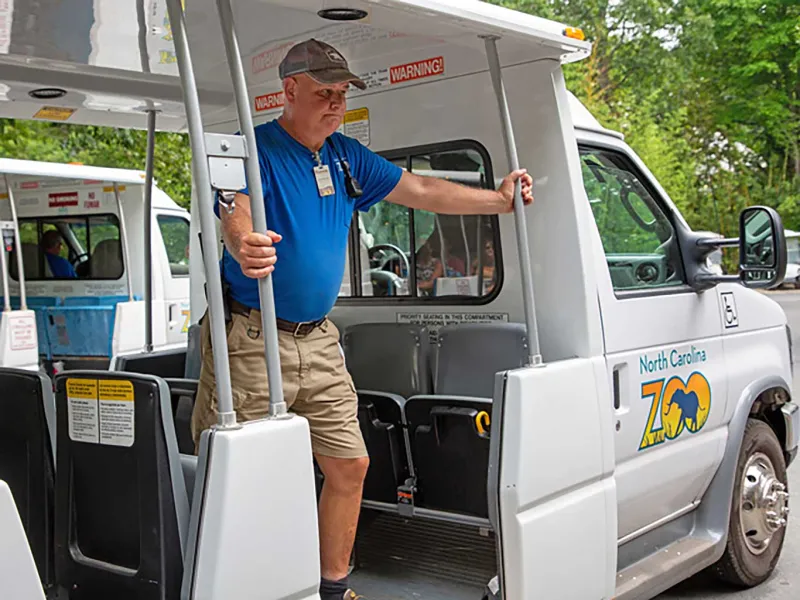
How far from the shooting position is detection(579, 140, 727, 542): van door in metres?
3.79

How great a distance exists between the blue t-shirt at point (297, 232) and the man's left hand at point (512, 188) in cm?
57

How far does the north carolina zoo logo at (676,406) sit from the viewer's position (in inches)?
155

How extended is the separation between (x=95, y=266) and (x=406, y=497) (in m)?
8.16

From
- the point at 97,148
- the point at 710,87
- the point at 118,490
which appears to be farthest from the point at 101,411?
the point at 710,87

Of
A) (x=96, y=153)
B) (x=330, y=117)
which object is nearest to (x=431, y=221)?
(x=330, y=117)

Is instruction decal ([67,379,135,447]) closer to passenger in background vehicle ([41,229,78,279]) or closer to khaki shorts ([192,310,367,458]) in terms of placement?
khaki shorts ([192,310,367,458])

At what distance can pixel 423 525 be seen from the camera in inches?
168

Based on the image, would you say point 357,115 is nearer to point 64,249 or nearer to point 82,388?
point 82,388

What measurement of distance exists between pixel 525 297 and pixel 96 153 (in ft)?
39.8

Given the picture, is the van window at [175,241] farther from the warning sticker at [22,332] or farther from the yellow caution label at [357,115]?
the yellow caution label at [357,115]

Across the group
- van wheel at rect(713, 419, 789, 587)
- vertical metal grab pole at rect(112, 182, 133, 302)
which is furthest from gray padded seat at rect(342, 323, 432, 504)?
vertical metal grab pole at rect(112, 182, 133, 302)

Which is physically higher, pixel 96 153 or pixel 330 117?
pixel 96 153

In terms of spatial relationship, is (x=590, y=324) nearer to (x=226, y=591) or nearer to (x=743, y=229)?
(x=743, y=229)

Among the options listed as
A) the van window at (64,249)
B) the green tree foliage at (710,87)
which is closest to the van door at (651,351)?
the van window at (64,249)
